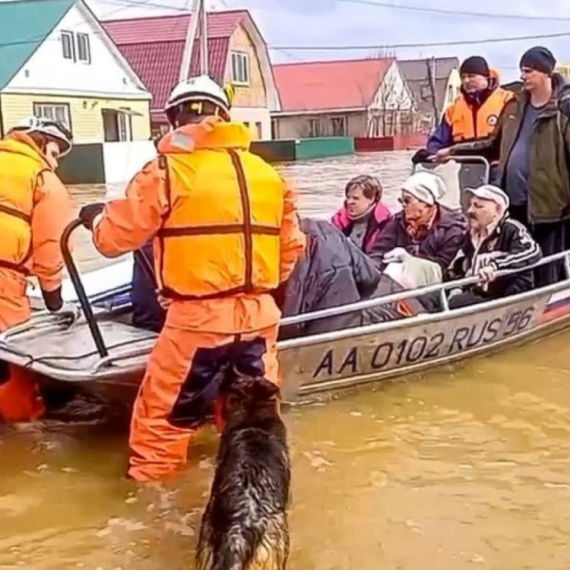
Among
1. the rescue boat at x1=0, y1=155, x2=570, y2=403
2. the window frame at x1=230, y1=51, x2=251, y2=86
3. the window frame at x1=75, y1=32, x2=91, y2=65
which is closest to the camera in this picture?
the rescue boat at x1=0, y1=155, x2=570, y2=403

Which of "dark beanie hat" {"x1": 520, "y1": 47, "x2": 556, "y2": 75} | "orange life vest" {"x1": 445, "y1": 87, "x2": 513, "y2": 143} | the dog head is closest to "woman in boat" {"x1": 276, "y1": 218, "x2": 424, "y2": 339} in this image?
the dog head

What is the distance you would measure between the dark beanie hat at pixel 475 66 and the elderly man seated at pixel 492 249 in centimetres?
157

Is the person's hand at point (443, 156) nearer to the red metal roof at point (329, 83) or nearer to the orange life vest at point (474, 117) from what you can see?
the orange life vest at point (474, 117)

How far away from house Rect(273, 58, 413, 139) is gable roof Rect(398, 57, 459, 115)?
6.26m

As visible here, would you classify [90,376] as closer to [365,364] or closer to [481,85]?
[365,364]

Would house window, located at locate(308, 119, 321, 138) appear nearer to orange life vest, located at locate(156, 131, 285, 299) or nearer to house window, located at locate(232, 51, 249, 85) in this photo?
house window, located at locate(232, 51, 249, 85)

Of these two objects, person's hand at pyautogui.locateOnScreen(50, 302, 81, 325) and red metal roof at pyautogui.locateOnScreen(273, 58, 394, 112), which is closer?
person's hand at pyautogui.locateOnScreen(50, 302, 81, 325)

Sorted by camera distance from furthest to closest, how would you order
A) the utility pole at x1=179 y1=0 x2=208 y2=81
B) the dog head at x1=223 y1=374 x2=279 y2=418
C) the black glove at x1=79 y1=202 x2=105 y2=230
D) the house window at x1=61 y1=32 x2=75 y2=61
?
the house window at x1=61 y1=32 x2=75 y2=61, the utility pole at x1=179 y1=0 x2=208 y2=81, the black glove at x1=79 y1=202 x2=105 y2=230, the dog head at x1=223 y1=374 x2=279 y2=418

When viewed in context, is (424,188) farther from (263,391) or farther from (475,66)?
(263,391)

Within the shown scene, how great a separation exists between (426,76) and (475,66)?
2321 inches

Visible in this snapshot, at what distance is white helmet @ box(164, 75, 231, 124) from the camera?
4512mm

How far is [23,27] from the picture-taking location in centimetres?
3284

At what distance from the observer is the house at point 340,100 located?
52.7 meters

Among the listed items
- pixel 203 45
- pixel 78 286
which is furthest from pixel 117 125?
pixel 78 286
